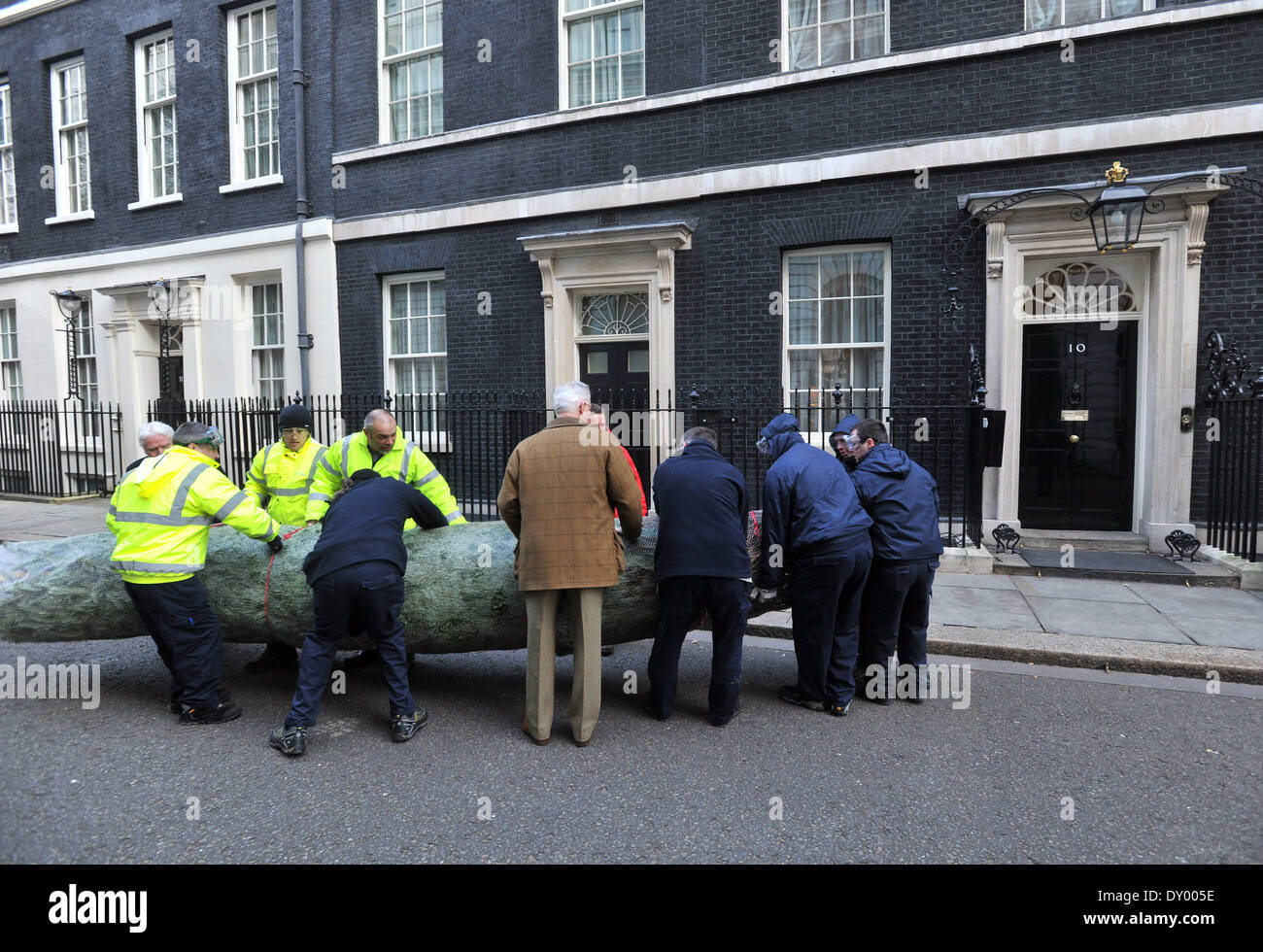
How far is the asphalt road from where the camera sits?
309cm

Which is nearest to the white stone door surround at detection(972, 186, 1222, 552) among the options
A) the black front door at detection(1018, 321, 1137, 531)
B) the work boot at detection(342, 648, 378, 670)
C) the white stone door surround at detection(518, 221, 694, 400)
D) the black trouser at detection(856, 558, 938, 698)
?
the black front door at detection(1018, 321, 1137, 531)

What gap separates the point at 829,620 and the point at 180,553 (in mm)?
3606

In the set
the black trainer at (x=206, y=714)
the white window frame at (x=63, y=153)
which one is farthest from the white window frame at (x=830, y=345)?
the white window frame at (x=63, y=153)

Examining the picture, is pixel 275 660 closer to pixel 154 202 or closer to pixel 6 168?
pixel 154 202

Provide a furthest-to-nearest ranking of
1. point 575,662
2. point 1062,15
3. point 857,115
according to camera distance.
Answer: point 857,115
point 1062,15
point 575,662

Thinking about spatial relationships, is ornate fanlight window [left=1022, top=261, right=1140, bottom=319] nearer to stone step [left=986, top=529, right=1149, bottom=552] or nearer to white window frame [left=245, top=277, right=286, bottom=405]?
stone step [left=986, top=529, right=1149, bottom=552]

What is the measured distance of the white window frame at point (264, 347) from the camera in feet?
40.8

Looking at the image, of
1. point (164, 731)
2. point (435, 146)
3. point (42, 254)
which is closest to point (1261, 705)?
point (164, 731)

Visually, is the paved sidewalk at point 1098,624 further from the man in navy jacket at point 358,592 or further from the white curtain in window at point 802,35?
the white curtain in window at point 802,35

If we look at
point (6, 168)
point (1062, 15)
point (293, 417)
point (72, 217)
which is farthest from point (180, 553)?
point (6, 168)

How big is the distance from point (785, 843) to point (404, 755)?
76.8 inches

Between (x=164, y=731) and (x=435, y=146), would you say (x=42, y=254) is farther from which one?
(x=164, y=731)

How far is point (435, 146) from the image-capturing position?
10867 millimetres

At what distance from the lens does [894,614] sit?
15.2 feet
